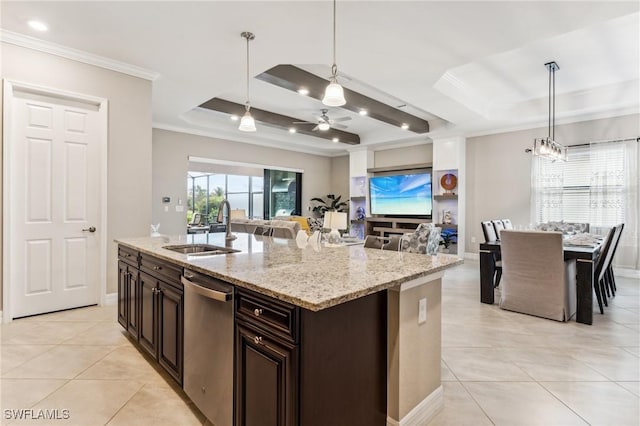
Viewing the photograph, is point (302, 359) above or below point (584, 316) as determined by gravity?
above

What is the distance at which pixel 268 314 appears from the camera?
1.32 metres

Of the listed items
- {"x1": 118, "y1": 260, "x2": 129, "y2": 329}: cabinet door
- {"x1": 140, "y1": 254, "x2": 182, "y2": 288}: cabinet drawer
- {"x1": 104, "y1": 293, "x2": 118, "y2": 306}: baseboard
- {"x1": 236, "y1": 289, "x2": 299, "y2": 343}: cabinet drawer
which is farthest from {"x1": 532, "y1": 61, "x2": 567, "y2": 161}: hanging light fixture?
{"x1": 104, "y1": 293, "x2": 118, "y2": 306}: baseboard

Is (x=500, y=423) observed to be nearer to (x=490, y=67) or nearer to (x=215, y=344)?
(x=215, y=344)

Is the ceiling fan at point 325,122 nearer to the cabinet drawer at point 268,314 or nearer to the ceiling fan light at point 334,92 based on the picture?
the ceiling fan light at point 334,92

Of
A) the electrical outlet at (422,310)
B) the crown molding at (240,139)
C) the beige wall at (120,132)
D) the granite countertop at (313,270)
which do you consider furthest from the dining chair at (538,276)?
the crown molding at (240,139)

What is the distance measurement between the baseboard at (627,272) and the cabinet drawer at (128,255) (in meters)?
6.97

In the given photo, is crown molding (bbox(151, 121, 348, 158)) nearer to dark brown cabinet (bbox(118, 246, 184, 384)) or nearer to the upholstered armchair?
dark brown cabinet (bbox(118, 246, 184, 384))

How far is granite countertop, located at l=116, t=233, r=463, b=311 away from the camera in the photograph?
4.09ft

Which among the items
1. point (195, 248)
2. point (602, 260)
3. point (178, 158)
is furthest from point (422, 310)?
point (178, 158)

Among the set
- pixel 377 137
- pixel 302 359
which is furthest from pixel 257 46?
pixel 377 137

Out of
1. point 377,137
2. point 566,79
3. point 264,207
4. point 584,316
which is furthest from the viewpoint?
point 264,207

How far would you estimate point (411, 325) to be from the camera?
1.70 metres

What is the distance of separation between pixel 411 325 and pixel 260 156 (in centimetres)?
692

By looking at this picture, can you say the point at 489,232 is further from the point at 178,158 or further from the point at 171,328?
→ the point at 178,158
